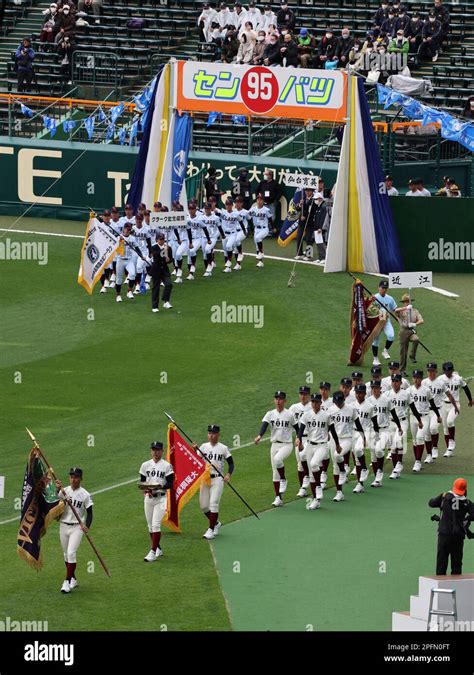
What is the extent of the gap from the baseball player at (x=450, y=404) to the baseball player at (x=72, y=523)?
27.7 feet

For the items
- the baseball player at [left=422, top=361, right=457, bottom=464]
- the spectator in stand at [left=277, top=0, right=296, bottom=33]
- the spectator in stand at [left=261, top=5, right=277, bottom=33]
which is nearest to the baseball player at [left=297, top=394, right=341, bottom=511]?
the baseball player at [left=422, top=361, right=457, bottom=464]

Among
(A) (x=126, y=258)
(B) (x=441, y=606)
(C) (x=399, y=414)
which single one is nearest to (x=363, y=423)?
(C) (x=399, y=414)

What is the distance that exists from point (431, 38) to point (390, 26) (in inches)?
50.5

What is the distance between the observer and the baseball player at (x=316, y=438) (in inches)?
1103

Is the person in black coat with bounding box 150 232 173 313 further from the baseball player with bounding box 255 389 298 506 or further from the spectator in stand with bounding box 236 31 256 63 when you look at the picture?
the spectator in stand with bounding box 236 31 256 63

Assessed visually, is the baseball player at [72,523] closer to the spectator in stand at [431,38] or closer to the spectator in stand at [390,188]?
the spectator in stand at [390,188]

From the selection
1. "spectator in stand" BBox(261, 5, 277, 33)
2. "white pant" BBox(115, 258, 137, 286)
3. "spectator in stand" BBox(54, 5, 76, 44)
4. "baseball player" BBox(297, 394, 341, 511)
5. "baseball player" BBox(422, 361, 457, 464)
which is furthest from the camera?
"spectator in stand" BBox(54, 5, 76, 44)

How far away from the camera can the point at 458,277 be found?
143ft

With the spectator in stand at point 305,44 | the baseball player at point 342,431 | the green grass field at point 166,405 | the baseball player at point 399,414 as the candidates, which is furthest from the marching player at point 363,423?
the spectator in stand at point 305,44

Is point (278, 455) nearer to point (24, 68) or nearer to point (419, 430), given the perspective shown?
point (419, 430)

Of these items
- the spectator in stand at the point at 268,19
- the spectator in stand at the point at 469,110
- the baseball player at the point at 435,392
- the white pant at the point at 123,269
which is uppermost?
the spectator in stand at the point at 268,19

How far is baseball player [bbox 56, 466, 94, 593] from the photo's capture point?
24094mm

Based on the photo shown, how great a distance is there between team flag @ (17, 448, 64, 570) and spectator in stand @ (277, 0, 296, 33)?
30.7 meters

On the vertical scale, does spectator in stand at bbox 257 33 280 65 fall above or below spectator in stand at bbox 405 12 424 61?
below
